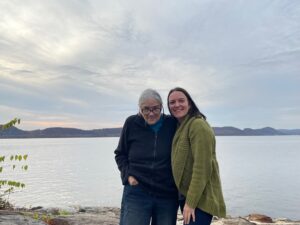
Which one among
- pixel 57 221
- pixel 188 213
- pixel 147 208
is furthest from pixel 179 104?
pixel 57 221

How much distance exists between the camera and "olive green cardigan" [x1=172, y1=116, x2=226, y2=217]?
3.28 m

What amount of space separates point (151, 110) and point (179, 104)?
33 cm

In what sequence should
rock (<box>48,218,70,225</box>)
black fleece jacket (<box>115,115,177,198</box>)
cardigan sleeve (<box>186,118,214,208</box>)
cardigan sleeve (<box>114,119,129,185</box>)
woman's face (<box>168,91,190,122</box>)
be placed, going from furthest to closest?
1. rock (<box>48,218,70,225</box>)
2. cardigan sleeve (<box>114,119,129,185</box>)
3. black fleece jacket (<box>115,115,177,198</box>)
4. woman's face (<box>168,91,190,122</box>)
5. cardigan sleeve (<box>186,118,214,208</box>)

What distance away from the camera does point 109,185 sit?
2517 cm

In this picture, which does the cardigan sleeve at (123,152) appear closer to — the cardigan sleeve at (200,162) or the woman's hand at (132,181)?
the woman's hand at (132,181)

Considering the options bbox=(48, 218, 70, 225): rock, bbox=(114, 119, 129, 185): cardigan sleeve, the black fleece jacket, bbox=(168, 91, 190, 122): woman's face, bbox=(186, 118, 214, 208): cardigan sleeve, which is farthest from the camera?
bbox=(48, 218, 70, 225): rock

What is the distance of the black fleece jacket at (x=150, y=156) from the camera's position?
3652 millimetres

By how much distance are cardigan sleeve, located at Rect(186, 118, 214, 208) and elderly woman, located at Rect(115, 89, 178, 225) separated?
0.40m

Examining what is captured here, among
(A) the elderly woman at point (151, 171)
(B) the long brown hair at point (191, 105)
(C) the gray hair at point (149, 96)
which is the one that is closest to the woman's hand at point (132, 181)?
(A) the elderly woman at point (151, 171)

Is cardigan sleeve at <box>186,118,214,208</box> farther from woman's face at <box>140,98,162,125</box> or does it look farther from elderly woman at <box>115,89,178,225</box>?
woman's face at <box>140,98,162,125</box>

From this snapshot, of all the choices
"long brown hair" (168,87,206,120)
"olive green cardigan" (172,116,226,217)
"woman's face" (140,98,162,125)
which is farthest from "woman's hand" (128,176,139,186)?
"long brown hair" (168,87,206,120)

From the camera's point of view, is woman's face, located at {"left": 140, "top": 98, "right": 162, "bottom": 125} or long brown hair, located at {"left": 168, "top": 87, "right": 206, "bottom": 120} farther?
woman's face, located at {"left": 140, "top": 98, "right": 162, "bottom": 125}

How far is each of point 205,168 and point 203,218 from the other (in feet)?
1.56

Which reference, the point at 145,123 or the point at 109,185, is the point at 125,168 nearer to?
the point at 145,123
